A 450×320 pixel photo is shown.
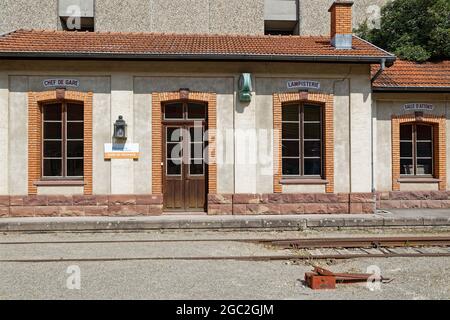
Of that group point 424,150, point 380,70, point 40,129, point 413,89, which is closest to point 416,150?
point 424,150

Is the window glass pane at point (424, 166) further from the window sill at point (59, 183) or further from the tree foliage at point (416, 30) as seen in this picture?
the window sill at point (59, 183)

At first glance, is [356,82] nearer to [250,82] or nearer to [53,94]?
[250,82]

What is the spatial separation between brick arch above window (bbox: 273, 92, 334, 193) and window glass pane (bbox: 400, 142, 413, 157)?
2.88 meters

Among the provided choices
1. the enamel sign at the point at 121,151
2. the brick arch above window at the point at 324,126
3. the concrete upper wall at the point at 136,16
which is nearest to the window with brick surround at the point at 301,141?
the brick arch above window at the point at 324,126

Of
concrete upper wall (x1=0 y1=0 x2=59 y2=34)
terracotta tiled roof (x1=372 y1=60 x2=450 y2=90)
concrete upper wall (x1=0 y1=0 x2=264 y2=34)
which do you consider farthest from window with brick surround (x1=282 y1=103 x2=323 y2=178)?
concrete upper wall (x1=0 y1=0 x2=59 y2=34)

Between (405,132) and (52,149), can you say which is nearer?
(52,149)

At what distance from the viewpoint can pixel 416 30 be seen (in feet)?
56.5

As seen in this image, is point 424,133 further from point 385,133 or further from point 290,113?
point 290,113

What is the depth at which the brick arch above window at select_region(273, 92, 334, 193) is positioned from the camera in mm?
12617

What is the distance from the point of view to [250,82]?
1242cm

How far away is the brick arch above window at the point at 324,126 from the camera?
1262cm

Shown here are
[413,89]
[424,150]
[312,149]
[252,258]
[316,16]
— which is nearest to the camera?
[252,258]

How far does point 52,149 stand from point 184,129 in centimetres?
375

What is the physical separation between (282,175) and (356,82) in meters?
3.44
